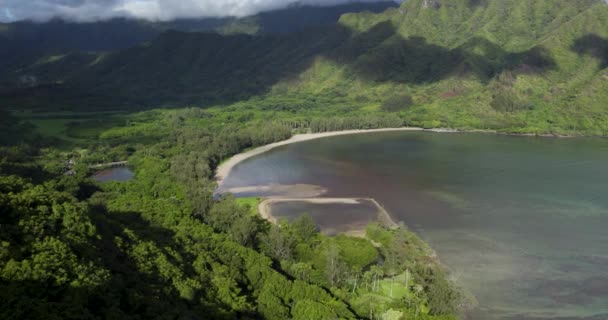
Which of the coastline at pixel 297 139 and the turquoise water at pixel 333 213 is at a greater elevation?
the coastline at pixel 297 139

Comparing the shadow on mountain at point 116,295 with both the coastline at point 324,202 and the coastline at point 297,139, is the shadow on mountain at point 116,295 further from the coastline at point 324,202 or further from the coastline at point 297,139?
the coastline at point 297,139

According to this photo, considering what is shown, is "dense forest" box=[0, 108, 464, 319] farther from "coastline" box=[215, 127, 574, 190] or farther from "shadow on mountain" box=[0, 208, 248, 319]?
"coastline" box=[215, 127, 574, 190]

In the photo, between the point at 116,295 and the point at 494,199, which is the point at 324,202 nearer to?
the point at 494,199

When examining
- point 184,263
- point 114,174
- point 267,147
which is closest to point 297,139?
point 267,147

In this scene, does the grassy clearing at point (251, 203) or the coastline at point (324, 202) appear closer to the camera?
the coastline at point (324, 202)

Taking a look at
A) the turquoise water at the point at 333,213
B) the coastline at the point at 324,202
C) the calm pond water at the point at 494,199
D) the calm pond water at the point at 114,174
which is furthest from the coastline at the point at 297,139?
the turquoise water at the point at 333,213

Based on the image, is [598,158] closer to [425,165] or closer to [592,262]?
[425,165]

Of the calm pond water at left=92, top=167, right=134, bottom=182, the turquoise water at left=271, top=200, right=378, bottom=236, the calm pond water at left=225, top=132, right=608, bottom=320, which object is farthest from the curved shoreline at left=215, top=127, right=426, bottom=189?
the turquoise water at left=271, top=200, right=378, bottom=236
